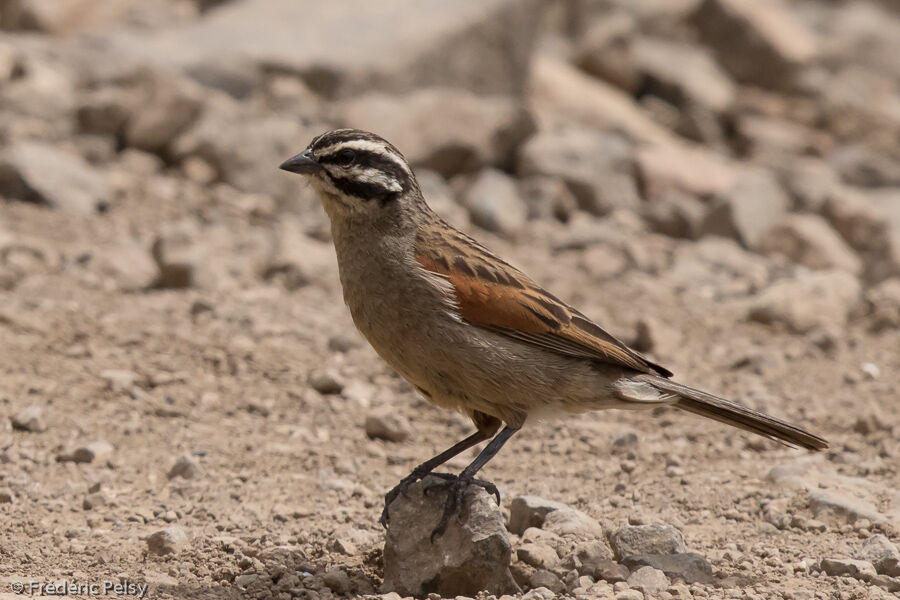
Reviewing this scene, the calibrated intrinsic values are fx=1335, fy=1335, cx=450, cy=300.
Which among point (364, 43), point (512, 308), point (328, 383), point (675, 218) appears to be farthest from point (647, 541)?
point (364, 43)

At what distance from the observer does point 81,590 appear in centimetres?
566

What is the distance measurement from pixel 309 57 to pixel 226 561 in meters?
8.87

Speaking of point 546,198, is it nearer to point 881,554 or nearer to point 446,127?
point 446,127

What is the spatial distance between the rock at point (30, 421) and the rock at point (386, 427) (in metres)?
1.92

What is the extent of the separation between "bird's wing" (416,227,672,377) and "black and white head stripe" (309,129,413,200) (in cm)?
34

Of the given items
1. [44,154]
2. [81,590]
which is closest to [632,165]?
[44,154]

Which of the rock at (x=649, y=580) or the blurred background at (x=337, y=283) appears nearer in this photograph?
the rock at (x=649, y=580)

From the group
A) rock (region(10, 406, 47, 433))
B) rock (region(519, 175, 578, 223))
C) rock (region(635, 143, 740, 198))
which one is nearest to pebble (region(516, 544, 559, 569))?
rock (region(10, 406, 47, 433))

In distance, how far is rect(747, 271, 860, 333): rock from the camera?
10.6 metres

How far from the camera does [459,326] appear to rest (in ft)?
21.4

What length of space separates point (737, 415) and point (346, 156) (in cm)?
235

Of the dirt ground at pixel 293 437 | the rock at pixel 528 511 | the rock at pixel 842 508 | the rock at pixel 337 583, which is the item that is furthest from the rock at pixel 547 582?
the rock at pixel 842 508

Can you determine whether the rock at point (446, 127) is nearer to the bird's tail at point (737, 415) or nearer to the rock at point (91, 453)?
the rock at point (91, 453)

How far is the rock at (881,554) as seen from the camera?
616cm
